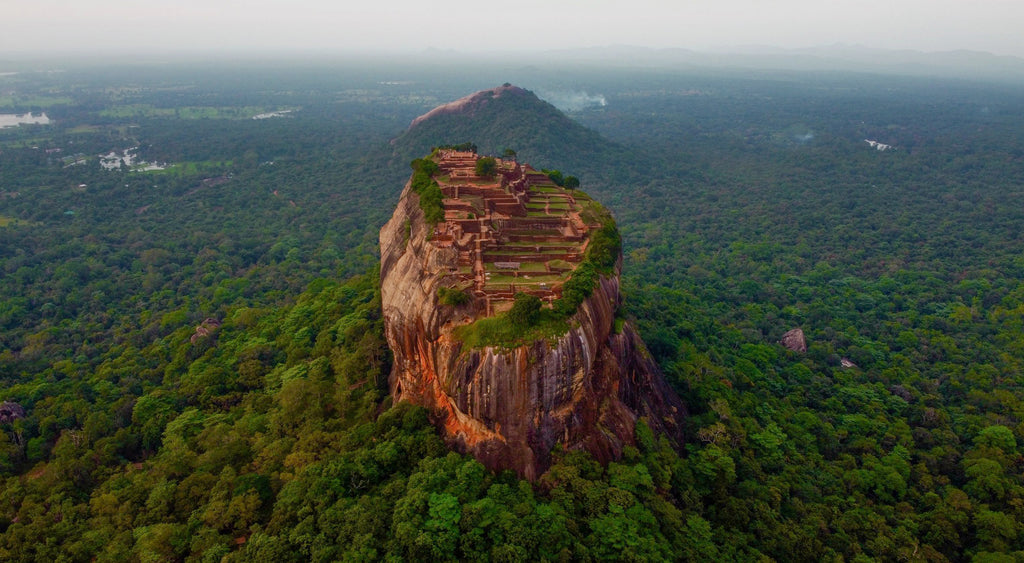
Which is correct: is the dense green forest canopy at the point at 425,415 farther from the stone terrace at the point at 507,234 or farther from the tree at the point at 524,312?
the stone terrace at the point at 507,234

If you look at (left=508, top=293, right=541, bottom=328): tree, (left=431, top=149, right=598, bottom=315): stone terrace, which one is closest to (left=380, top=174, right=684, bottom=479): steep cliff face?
(left=508, top=293, right=541, bottom=328): tree

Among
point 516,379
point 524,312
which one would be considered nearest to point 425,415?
point 516,379

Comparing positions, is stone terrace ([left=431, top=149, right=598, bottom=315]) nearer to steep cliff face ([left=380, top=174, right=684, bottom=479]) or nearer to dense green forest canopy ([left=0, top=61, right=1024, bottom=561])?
steep cliff face ([left=380, top=174, right=684, bottom=479])

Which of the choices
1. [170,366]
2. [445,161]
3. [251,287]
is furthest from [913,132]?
[170,366]

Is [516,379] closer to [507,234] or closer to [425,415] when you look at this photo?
[425,415]

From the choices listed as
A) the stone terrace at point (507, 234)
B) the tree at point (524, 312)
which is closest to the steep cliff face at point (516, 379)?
the tree at point (524, 312)
